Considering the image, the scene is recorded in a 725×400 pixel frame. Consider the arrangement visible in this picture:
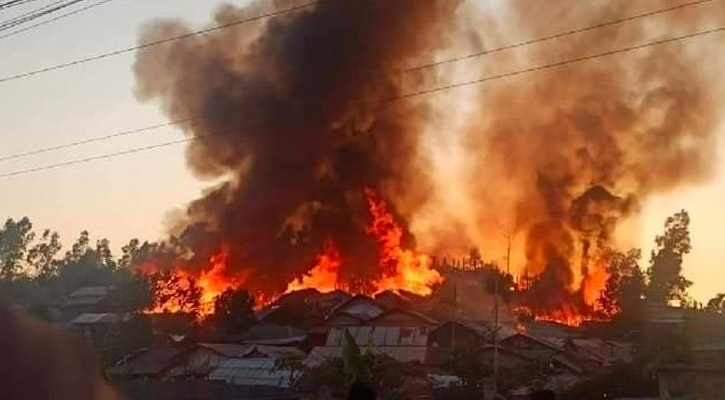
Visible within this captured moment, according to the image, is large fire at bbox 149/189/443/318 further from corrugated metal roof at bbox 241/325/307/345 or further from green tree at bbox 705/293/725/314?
green tree at bbox 705/293/725/314

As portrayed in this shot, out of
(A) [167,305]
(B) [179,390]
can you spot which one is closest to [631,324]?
(A) [167,305]

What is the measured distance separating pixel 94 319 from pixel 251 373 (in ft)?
83.3

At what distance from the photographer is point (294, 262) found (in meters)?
55.9

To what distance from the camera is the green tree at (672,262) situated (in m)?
68.3

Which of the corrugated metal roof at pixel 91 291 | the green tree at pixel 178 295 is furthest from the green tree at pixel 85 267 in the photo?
the green tree at pixel 178 295

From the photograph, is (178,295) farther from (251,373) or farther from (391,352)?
(391,352)

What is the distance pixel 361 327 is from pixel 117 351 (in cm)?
1447

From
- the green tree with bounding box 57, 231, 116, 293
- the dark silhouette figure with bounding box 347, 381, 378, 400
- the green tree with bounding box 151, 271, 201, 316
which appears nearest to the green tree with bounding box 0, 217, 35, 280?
the green tree with bounding box 57, 231, 116, 293

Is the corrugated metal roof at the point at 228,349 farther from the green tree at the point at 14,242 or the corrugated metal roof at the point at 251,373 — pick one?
the green tree at the point at 14,242

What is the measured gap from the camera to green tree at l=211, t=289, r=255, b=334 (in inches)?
1959

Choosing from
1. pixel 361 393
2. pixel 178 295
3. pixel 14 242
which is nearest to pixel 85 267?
pixel 14 242

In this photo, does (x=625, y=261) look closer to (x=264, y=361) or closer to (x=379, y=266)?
(x=379, y=266)

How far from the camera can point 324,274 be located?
5753 centimetres

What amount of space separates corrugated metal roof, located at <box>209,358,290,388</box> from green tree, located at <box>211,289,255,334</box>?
775 cm
